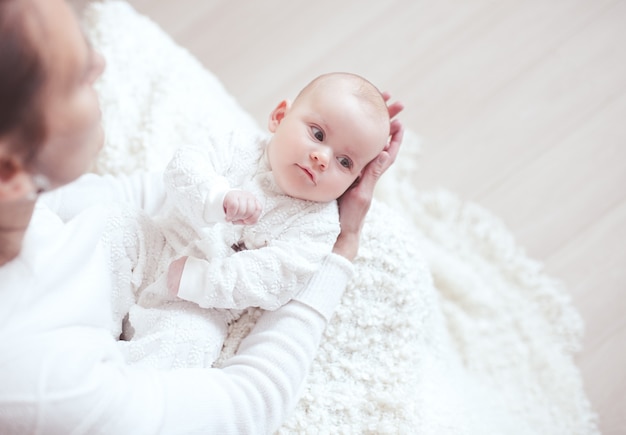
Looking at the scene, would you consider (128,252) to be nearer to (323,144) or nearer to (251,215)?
(251,215)

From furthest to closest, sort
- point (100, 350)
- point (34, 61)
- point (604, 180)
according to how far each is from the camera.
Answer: point (604, 180), point (100, 350), point (34, 61)

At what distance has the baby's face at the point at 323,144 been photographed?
2.97ft

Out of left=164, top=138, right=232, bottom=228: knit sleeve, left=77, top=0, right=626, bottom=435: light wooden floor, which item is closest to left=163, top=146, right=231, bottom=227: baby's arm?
left=164, top=138, right=232, bottom=228: knit sleeve

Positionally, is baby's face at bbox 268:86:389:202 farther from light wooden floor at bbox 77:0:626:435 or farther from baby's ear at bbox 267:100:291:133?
light wooden floor at bbox 77:0:626:435

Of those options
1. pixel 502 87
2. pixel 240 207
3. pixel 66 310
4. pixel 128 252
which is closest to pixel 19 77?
pixel 66 310

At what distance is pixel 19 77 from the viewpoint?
0.50m

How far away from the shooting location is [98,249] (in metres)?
0.74

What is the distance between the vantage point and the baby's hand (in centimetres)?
81

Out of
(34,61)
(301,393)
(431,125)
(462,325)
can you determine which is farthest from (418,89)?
(34,61)

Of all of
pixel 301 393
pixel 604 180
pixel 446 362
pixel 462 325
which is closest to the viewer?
pixel 301 393

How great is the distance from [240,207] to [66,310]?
262mm

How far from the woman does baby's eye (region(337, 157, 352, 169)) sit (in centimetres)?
27

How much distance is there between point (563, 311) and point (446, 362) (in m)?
0.41

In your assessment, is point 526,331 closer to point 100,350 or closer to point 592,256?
point 592,256
